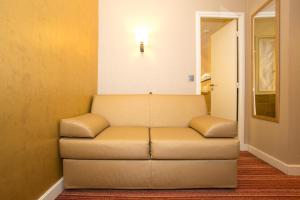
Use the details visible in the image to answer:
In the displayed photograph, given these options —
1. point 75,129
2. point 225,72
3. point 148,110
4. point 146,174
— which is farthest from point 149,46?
point 146,174

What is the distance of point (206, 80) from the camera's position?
6289mm

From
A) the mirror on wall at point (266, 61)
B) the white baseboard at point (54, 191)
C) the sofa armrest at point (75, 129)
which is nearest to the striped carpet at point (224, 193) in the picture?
the white baseboard at point (54, 191)

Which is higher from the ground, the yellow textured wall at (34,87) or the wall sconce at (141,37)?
the wall sconce at (141,37)

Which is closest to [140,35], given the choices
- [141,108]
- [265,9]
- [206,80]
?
[141,108]

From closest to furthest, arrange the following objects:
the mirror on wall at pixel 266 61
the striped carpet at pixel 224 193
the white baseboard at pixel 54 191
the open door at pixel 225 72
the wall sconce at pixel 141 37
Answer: the white baseboard at pixel 54 191 < the striped carpet at pixel 224 193 < the mirror on wall at pixel 266 61 < the wall sconce at pixel 141 37 < the open door at pixel 225 72

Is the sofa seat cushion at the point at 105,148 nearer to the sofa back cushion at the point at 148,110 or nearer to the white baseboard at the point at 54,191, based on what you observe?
the white baseboard at the point at 54,191

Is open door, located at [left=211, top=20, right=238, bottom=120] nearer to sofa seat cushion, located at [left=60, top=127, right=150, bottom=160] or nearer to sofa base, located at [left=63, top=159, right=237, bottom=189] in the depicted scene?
sofa base, located at [left=63, top=159, right=237, bottom=189]

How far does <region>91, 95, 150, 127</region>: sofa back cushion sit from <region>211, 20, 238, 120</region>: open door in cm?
151

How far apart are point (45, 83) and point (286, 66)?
2.50m

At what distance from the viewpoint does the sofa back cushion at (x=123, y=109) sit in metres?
2.74

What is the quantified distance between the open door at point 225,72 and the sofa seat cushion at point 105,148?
2053 millimetres

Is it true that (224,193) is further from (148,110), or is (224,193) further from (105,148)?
(148,110)

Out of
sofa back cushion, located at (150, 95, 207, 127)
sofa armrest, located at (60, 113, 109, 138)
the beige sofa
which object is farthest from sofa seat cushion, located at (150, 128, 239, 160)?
sofa back cushion, located at (150, 95, 207, 127)

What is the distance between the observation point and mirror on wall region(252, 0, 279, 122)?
2678 mm
